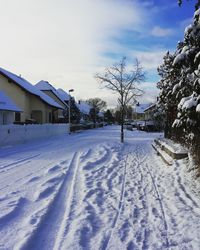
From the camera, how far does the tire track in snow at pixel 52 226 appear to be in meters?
5.58

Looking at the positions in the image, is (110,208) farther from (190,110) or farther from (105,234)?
(190,110)

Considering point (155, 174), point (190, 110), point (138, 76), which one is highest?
point (138, 76)

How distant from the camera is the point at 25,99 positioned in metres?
49.3

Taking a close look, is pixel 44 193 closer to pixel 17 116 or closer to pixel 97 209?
pixel 97 209

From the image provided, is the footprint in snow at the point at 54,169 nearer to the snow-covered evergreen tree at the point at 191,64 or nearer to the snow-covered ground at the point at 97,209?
the snow-covered ground at the point at 97,209

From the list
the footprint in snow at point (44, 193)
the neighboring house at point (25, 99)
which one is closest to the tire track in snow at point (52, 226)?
the footprint in snow at point (44, 193)

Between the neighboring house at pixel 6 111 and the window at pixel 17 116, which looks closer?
the neighboring house at pixel 6 111

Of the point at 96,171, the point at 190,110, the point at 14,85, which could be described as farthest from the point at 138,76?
the point at 190,110

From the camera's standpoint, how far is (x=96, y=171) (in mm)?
13117

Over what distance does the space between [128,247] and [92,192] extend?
394 cm

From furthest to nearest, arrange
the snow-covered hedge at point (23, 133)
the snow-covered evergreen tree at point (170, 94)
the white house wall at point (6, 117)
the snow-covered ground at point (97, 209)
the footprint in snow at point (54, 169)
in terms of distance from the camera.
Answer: the white house wall at point (6, 117) < the snow-covered hedge at point (23, 133) < the snow-covered evergreen tree at point (170, 94) < the footprint in snow at point (54, 169) < the snow-covered ground at point (97, 209)

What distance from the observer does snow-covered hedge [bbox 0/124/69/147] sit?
81.7 feet

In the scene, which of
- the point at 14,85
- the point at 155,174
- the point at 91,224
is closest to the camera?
the point at 91,224

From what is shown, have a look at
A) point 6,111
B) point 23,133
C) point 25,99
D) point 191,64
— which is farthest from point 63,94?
point 191,64
